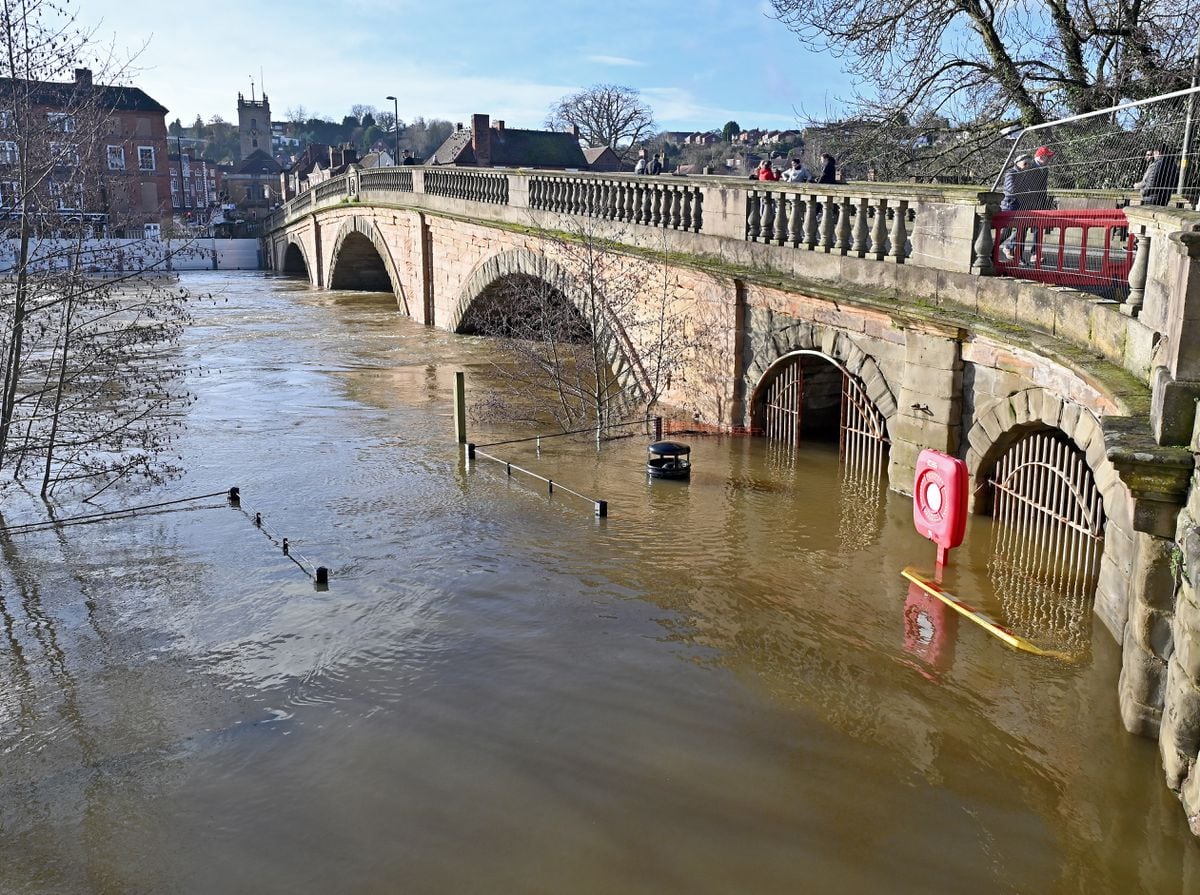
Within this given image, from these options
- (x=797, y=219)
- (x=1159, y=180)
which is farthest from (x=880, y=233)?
(x=1159, y=180)

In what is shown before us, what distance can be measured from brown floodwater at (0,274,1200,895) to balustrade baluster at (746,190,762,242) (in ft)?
10.6

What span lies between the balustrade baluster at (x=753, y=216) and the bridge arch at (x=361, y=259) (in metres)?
20.9

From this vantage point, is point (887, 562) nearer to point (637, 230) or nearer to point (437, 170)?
point (637, 230)

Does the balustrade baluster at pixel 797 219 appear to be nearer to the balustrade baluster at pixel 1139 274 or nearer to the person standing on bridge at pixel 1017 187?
the person standing on bridge at pixel 1017 187

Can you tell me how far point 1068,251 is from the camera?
1024cm

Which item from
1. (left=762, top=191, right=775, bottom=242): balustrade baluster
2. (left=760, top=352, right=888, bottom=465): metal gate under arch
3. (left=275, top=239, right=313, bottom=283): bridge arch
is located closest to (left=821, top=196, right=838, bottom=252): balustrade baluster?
(left=762, top=191, right=775, bottom=242): balustrade baluster

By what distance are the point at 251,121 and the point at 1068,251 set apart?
132m

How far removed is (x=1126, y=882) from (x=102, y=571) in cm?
947

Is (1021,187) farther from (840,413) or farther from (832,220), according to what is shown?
(840,413)

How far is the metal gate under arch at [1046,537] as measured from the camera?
349 inches

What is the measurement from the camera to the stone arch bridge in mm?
6281

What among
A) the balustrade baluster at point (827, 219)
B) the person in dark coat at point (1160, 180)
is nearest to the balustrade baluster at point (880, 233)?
the balustrade baluster at point (827, 219)

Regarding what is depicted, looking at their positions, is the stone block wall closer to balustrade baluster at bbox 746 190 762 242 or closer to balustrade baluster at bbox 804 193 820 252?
balustrade baluster at bbox 804 193 820 252

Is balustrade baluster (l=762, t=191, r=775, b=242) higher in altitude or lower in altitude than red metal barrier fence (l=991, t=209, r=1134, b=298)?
higher
